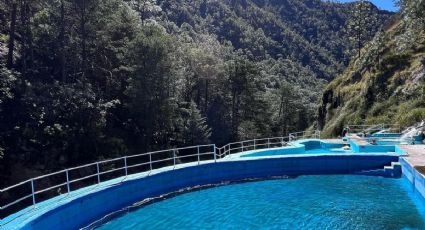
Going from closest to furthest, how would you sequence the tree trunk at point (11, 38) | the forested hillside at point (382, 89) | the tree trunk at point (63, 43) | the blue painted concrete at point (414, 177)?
the blue painted concrete at point (414, 177)
the tree trunk at point (11, 38)
the tree trunk at point (63, 43)
the forested hillside at point (382, 89)

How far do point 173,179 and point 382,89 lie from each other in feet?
92.9

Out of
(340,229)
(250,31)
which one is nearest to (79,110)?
(340,229)

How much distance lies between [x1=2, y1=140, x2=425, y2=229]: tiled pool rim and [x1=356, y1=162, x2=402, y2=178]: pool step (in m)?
0.26

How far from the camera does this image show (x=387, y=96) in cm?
3597

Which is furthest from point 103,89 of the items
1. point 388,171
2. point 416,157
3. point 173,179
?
point 416,157

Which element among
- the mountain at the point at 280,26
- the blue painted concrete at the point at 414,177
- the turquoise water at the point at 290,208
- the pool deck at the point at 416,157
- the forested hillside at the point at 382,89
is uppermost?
the mountain at the point at 280,26

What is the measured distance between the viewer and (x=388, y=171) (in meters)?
16.5

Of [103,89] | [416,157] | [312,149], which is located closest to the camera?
[416,157]

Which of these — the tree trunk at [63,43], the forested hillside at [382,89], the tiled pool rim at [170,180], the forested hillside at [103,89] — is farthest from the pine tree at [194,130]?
the tiled pool rim at [170,180]

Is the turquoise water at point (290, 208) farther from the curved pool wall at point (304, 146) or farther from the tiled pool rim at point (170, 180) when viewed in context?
the curved pool wall at point (304, 146)

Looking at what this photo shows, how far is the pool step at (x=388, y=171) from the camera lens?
16.2 m

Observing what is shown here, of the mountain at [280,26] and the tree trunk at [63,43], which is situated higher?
the mountain at [280,26]

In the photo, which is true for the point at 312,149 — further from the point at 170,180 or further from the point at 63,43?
the point at 63,43

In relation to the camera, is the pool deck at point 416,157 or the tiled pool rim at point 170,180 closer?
the tiled pool rim at point 170,180
